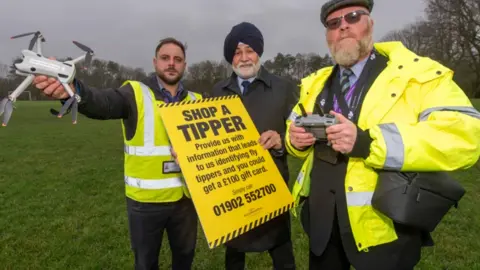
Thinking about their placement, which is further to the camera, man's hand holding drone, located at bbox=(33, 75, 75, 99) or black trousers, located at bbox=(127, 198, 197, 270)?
black trousers, located at bbox=(127, 198, 197, 270)

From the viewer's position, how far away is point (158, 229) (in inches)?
141

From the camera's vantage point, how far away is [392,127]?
208 centimetres

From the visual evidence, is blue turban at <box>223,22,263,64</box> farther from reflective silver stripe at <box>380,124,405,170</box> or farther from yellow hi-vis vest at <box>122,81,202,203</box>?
reflective silver stripe at <box>380,124,405,170</box>

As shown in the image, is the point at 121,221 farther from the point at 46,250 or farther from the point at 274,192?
the point at 274,192

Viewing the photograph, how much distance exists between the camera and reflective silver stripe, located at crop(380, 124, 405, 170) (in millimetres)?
2035

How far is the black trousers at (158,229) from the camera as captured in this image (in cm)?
350

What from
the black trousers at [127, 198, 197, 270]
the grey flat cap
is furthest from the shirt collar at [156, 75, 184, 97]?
the grey flat cap

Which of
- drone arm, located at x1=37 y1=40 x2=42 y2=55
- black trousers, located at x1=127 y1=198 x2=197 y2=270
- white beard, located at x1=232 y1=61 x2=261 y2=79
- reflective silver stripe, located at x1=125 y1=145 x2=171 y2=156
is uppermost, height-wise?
drone arm, located at x1=37 y1=40 x2=42 y2=55

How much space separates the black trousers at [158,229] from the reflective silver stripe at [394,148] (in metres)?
2.18

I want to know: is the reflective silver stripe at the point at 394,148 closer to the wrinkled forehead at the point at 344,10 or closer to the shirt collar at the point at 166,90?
the wrinkled forehead at the point at 344,10

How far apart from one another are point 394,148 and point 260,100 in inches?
65.5

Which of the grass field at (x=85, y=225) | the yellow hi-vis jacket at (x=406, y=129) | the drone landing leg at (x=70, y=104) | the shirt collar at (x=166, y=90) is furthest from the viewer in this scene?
the grass field at (x=85, y=225)

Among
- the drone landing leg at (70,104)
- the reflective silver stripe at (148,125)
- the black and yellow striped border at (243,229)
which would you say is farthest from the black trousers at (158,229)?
the drone landing leg at (70,104)

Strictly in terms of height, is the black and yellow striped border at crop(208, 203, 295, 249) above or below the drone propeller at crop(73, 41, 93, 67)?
below
